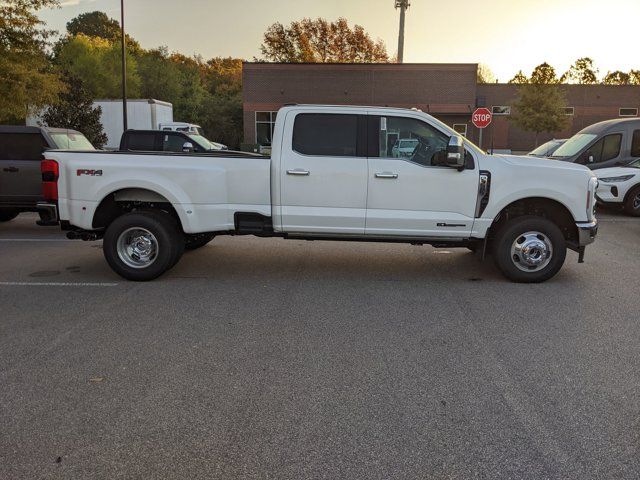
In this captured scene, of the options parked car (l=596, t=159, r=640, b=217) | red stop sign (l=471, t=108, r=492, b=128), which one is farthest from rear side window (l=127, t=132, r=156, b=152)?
red stop sign (l=471, t=108, r=492, b=128)

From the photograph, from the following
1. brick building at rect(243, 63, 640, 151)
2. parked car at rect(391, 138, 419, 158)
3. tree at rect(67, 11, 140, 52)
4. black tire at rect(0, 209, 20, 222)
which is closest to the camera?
parked car at rect(391, 138, 419, 158)

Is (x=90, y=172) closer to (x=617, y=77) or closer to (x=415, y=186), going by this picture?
(x=415, y=186)

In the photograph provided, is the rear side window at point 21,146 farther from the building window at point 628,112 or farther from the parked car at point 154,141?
the building window at point 628,112

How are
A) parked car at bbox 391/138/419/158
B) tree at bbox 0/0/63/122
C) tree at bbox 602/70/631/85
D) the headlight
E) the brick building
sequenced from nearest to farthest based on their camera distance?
parked car at bbox 391/138/419/158
the headlight
tree at bbox 0/0/63/122
the brick building
tree at bbox 602/70/631/85

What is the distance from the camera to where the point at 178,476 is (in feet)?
9.54

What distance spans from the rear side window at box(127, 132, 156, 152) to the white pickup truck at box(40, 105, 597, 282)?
291 inches

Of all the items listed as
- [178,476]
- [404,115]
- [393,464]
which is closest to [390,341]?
[393,464]

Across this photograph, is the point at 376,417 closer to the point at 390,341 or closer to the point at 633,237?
the point at 390,341

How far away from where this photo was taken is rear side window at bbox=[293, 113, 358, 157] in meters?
6.68

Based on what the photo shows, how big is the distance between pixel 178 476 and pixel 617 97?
53.1m

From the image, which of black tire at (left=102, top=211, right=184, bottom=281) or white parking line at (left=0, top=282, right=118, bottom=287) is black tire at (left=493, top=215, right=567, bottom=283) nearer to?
black tire at (left=102, top=211, right=184, bottom=281)

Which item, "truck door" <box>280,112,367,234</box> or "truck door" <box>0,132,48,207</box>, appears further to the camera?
"truck door" <box>0,132,48,207</box>

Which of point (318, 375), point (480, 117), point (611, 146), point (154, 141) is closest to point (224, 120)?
point (480, 117)

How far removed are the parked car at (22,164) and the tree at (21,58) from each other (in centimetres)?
Result: 718
